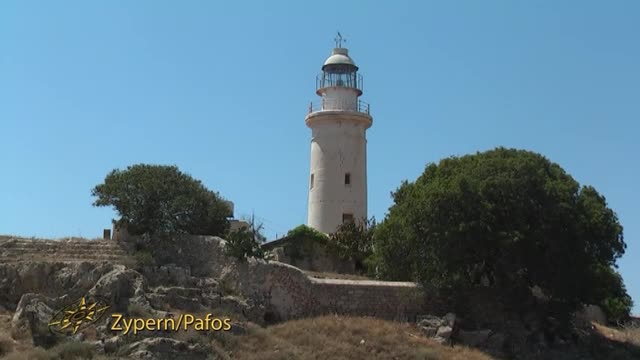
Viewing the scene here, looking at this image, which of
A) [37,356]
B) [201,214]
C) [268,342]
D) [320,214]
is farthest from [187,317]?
[320,214]

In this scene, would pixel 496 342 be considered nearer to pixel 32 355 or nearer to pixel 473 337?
pixel 473 337

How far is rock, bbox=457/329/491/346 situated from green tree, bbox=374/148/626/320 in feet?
5.73

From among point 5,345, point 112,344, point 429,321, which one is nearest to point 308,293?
point 429,321

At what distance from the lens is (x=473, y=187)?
30.1 meters

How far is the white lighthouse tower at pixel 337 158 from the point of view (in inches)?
1699

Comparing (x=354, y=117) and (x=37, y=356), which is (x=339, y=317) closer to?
(x=37, y=356)

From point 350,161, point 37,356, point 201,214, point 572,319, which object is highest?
point 350,161

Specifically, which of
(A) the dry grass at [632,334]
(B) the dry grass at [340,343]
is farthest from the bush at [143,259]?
(A) the dry grass at [632,334]

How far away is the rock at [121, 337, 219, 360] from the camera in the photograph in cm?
2330

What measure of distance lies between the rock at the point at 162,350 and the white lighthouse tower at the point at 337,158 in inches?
760

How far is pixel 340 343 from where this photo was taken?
2612cm

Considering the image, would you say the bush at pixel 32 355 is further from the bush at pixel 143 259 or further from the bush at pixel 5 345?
the bush at pixel 143 259

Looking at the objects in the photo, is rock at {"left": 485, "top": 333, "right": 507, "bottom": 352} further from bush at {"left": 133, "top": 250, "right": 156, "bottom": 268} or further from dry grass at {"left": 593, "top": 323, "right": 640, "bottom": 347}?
bush at {"left": 133, "top": 250, "right": 156, "bottom": 268}

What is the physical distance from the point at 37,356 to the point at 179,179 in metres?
11.0
